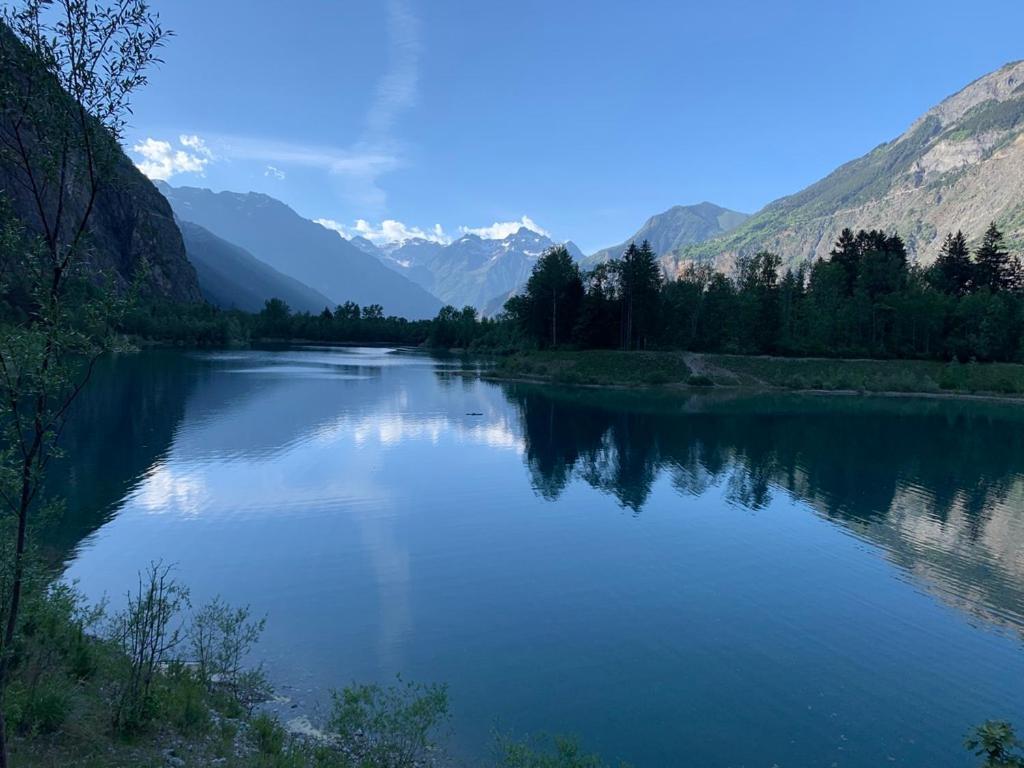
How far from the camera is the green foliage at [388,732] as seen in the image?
1294 cm

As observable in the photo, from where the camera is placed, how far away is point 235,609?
70.7 feet

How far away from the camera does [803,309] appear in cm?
13112

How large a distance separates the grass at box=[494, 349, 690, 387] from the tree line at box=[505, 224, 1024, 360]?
Result: 8.37 meters

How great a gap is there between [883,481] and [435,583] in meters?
37.3

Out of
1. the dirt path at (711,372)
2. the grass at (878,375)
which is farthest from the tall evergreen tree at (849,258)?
the dirt path at (711,372)

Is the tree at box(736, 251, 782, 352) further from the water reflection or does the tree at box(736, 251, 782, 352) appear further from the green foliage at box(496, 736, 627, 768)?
the green foliage at box(496, 736, 627, 768)

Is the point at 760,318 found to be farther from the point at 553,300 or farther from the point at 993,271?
the point at 993,271

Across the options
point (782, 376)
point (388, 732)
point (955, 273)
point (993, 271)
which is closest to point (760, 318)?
point (782, 376)

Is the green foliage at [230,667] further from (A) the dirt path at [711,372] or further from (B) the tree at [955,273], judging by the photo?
(B) the tree at [955,273]

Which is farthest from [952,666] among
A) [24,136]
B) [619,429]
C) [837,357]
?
[837,357]

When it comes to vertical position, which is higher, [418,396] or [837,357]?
[837,357]

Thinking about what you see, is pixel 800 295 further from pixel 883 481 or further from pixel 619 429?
pixel 883 481

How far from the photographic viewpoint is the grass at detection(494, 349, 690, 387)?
110 m

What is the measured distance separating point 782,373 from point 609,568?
321 feet
